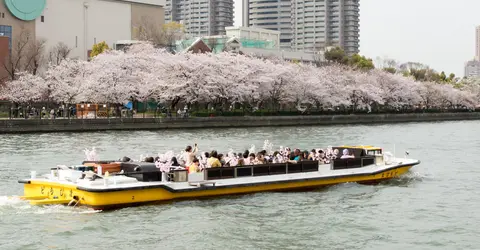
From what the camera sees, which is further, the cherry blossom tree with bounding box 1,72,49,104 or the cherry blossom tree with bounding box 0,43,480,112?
the cherry blossom tree with bounding box 1,72,49,104

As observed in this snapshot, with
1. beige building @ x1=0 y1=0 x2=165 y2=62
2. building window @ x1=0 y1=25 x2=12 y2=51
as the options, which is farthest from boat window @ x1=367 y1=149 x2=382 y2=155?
beige building @ x1=0 y1=0 x2=165 y2=62

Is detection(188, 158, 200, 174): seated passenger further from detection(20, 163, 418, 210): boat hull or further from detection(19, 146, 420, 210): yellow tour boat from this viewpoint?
detection(20, 163, 418, 210): boat hull

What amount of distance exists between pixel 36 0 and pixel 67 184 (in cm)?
8370

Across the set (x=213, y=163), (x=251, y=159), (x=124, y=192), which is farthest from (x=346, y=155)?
(x=124, y=192)

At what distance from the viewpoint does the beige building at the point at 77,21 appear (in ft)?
330

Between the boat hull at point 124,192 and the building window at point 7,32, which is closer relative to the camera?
the boat hull at point 124,192

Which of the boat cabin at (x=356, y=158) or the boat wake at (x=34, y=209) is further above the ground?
the boat cabin at (x=356, y=158)

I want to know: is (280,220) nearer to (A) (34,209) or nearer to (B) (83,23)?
(A) (34,209)

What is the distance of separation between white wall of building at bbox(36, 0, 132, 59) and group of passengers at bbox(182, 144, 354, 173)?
265 feet

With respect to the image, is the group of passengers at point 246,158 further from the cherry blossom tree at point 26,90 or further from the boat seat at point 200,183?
the cherry blossom tree at point 26,90

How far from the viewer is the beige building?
100438 mm

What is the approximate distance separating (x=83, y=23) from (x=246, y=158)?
8749 centimetres

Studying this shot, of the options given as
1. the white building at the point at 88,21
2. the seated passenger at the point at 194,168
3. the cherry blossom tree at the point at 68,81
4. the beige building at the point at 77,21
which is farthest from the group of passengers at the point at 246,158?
the white building at the point at 88,21

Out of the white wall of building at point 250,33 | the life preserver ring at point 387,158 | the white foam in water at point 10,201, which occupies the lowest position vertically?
the white foam in water at point 10,201
